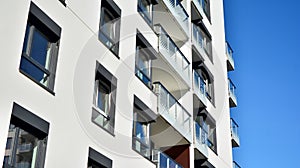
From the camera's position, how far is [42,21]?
37.2ft

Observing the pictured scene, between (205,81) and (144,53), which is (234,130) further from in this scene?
(144,53)

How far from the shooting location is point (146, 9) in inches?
739

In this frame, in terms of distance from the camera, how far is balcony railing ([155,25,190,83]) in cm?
1855

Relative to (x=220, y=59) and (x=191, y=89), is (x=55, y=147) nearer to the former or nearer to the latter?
(x=191, y=89)

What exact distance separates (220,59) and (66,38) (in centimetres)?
1526

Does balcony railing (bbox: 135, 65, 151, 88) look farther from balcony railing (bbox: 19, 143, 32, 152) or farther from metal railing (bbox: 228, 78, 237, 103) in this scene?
metal railing (bbox: 228, 78, 237, 103)

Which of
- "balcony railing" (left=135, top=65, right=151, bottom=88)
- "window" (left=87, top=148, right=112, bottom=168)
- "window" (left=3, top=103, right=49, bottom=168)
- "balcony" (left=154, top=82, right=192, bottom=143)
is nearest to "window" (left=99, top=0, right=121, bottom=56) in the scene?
"balcony railing" (left=135, top=65, right=151, bottom=88)

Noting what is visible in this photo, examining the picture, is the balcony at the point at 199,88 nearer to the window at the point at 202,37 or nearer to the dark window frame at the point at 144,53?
the window at the point at 202,37

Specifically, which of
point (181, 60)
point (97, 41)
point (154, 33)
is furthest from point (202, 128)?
point (97, 41)

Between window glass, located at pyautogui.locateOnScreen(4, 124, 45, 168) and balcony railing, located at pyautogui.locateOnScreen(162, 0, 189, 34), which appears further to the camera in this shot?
balcony railing, located at pyautogui.locateOnScreen(162, 0, 189, 34)

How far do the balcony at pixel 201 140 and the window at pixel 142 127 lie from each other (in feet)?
12.3

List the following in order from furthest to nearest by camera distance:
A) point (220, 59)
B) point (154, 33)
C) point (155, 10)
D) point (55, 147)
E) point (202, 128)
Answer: point (220, 59), point (202, 128), point (155, 10), point (154, 33), point (55, 147)

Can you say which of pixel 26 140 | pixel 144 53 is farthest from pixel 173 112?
pixel 26 140

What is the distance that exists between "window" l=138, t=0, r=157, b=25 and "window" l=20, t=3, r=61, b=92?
610 centimetres
